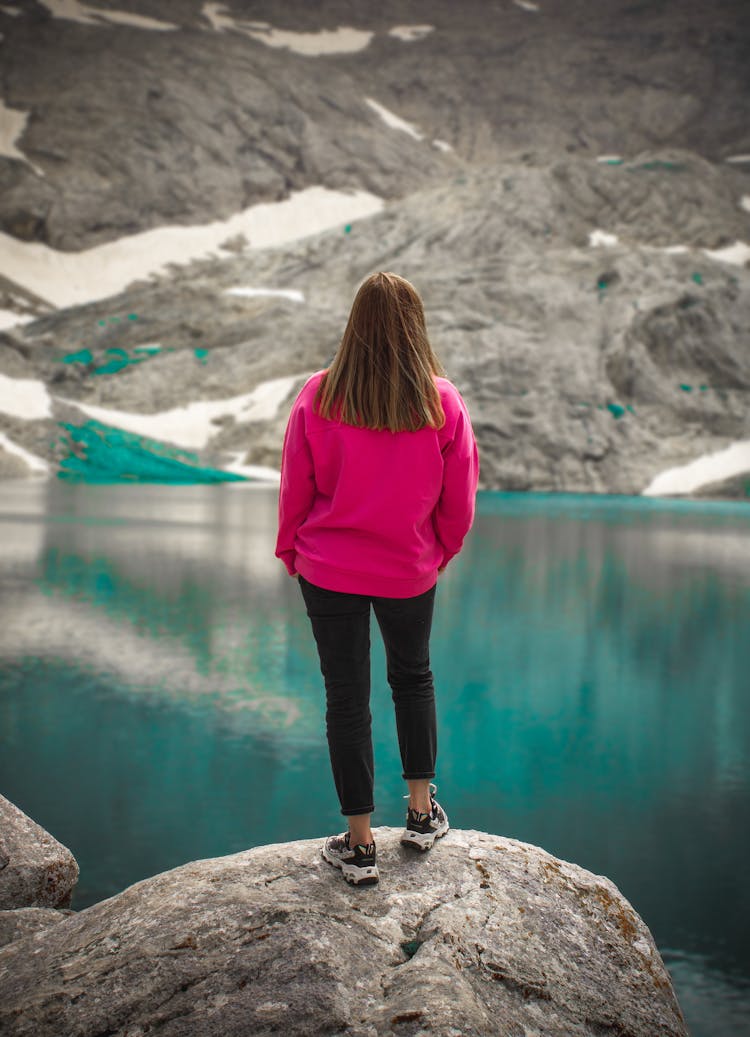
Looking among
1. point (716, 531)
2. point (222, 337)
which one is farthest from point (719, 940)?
point (222, 337)

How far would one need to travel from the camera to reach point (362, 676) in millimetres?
2711

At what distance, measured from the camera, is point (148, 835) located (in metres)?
5.45

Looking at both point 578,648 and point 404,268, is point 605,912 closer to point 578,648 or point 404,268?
point 578,648

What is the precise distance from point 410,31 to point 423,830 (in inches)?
5628

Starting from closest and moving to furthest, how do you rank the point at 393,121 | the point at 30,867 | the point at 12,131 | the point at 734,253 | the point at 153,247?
the point at 30,867
the point at 734,253
the point at 153,247
the point at 12,131
the point at 393,121

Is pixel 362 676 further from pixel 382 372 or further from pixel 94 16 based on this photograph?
pixel 94 16

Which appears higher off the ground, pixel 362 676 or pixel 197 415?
pixel 197 415

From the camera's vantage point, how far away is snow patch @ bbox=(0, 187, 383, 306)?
7200 centimetres

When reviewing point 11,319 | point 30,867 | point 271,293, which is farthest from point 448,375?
point 11,319

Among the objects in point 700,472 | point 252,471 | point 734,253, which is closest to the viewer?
point 252,471

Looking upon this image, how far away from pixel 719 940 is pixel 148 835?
3.34 m

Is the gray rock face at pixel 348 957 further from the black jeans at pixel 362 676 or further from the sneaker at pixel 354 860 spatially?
the black jeans at pixel 362 676

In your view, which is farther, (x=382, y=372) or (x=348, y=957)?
(x=382, y=372)

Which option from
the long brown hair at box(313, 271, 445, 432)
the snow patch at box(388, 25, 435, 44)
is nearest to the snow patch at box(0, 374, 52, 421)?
the long brown hair at box(313, 271, 445, 432)
